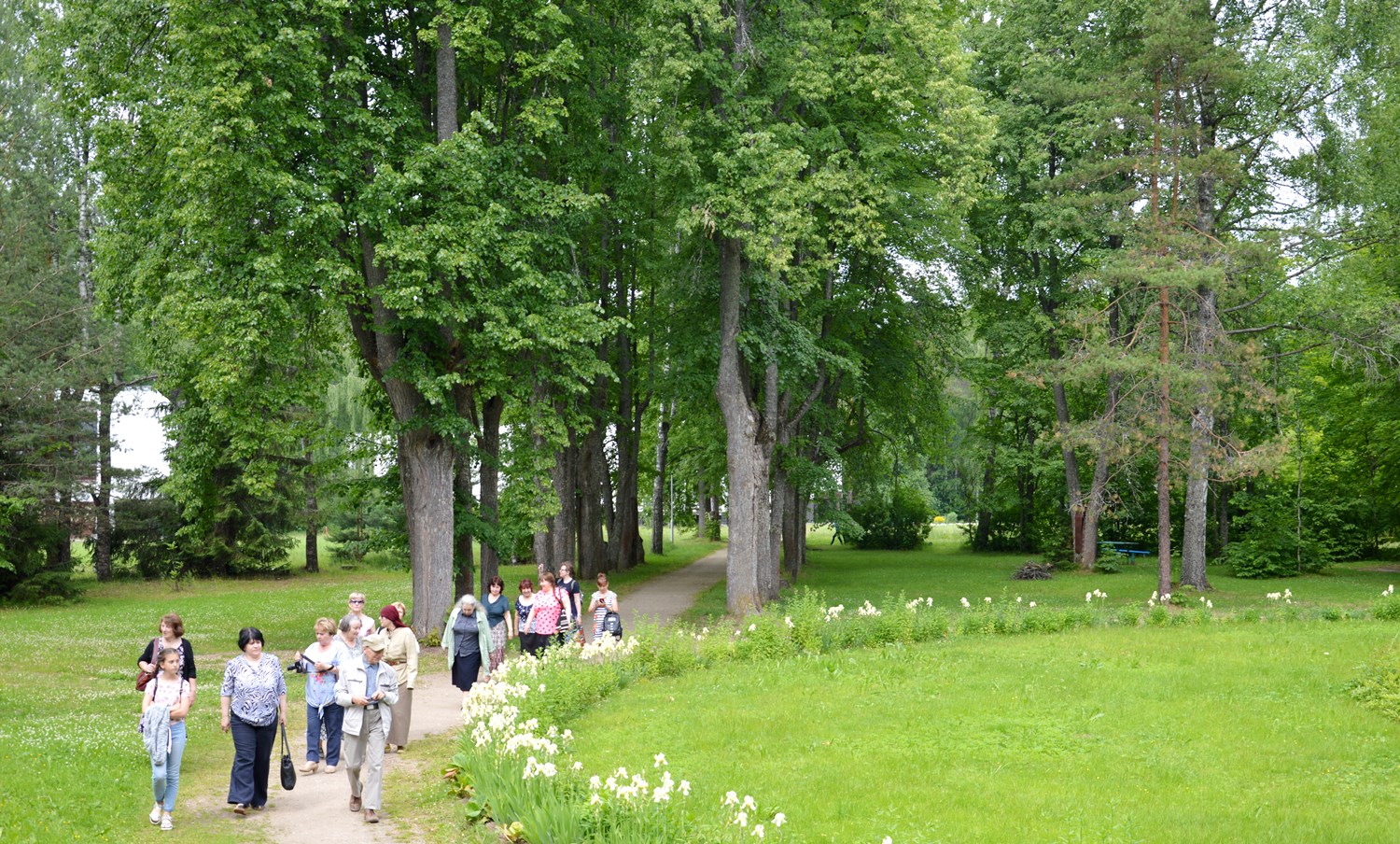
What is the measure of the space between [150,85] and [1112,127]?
1951 cm

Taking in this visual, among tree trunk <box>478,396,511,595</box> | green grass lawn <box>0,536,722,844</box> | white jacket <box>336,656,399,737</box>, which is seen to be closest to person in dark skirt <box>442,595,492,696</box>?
green grass lawn <box>0,536,722,844</box>

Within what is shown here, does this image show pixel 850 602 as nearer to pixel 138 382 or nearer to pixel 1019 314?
pixel 1019 314

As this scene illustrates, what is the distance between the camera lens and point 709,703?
43.3ft

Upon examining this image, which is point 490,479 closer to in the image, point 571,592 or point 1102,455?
point 571,592

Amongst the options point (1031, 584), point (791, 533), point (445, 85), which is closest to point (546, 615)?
point (445, 85)

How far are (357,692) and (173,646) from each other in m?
1.67

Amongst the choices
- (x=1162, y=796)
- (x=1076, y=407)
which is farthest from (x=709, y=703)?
(x=1076, y=407)

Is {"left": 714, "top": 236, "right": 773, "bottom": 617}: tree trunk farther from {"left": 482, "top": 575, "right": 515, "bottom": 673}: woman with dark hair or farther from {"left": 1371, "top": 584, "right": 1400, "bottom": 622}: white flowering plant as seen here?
{"left": 1371, "top": 584, "right": 1400, "bottom": 622}: white flowering plant

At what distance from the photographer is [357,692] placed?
9781 millimetres

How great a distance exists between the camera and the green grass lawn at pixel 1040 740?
8570 millimetres

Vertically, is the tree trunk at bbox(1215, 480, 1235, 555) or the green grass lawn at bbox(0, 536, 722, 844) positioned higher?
the tree trunk at bbox(1215, 480, 1235, 555)

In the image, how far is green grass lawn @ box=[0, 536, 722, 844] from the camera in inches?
379

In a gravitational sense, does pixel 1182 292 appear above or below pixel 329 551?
above

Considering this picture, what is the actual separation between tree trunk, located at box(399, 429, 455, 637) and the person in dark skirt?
22.8ft
